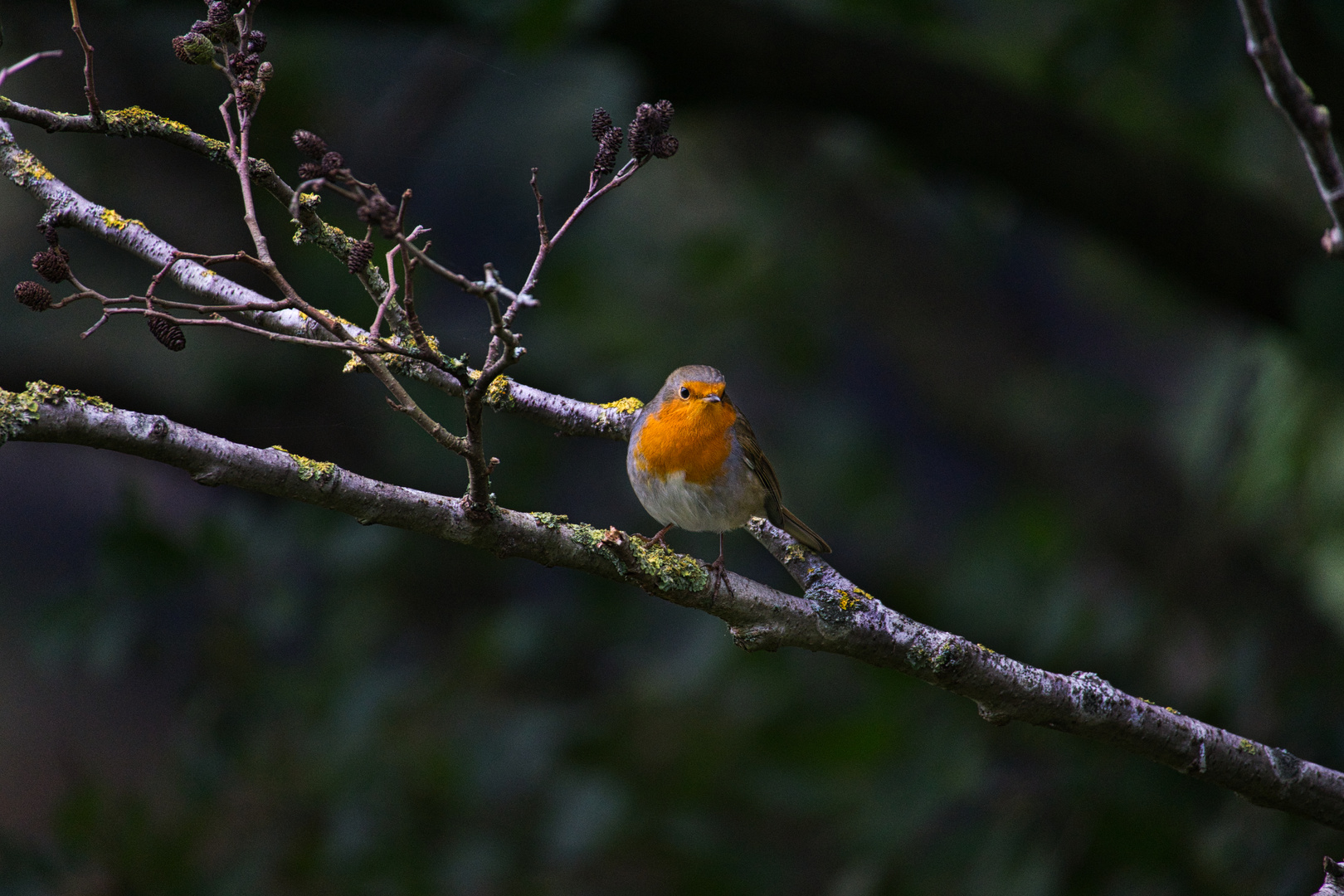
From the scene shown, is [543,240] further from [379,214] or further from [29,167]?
[29,167]

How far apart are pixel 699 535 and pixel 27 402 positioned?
11.7 ft

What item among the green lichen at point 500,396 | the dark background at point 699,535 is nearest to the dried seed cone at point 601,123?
the green lichen at point 500,396

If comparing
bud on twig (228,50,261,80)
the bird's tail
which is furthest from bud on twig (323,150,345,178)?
the bird's tail

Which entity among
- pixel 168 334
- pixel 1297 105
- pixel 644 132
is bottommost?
pixel 168 334

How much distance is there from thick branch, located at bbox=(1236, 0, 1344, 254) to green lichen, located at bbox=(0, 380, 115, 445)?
5.87 feet

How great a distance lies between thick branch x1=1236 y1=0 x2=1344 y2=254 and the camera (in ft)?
4.72

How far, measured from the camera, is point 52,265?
66.6 inches

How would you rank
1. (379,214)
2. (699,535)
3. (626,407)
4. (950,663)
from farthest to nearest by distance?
(699,535), (626,407), (950,663), (379,214)

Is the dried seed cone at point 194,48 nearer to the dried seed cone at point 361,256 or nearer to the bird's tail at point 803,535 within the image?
the dried seed cone at point 361,256

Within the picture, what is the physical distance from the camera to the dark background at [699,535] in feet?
12.6

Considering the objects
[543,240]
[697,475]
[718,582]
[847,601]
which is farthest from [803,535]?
[543,240]

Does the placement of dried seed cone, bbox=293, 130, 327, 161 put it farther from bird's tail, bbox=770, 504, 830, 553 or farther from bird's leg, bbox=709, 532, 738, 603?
bird's tail, bbox=770, 504, 830, 553

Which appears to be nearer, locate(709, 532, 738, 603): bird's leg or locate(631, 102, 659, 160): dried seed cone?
locate(631, 102, 659, 160): dried seed cone

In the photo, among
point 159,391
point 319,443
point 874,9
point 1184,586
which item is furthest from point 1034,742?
point 159,391
